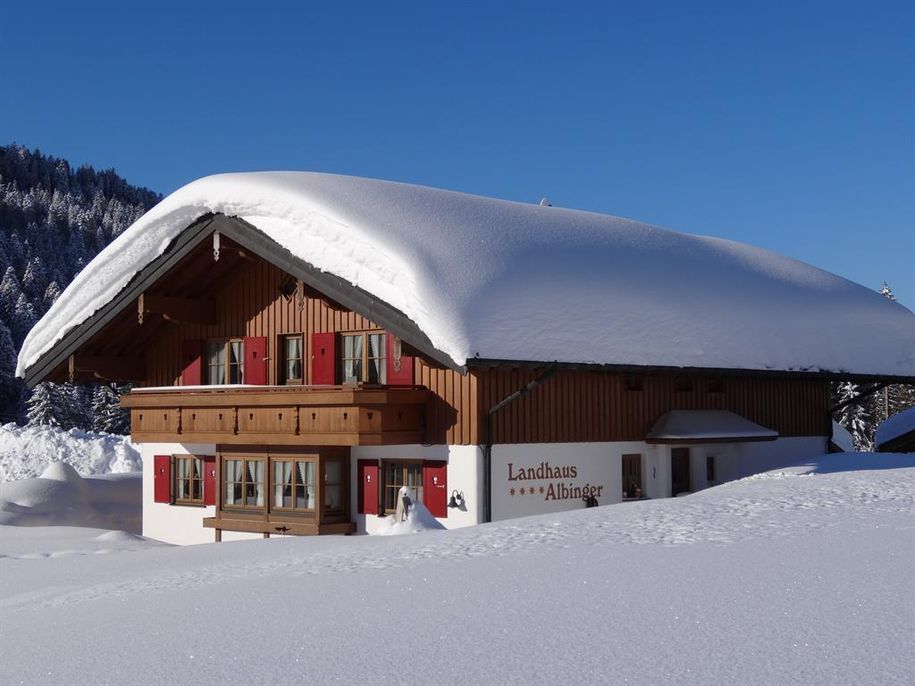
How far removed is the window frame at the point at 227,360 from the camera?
81.8 feet

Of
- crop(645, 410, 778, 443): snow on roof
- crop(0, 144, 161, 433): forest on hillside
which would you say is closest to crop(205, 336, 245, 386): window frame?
crop(645, 410, 778, 443): snow on roof

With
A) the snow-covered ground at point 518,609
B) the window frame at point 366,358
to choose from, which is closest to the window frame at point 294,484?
the window frame at point 366,358

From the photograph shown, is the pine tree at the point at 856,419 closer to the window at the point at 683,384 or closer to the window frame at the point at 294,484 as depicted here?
the window at the point at 683,384

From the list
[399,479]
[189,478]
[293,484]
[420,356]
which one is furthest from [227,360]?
[420,356]

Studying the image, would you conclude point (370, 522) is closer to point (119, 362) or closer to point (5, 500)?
point (119, 362)

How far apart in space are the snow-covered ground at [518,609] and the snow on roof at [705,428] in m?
9.11

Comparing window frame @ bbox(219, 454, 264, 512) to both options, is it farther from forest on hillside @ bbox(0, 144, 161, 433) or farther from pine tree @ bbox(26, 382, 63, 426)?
pine tree @ bbox(26, 382, 63, 426)

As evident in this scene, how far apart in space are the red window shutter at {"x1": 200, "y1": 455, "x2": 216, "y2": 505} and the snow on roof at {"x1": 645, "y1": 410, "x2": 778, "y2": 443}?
31.4ft

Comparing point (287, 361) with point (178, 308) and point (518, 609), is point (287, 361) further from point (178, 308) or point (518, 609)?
point (518, 609)

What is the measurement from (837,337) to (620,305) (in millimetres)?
8378

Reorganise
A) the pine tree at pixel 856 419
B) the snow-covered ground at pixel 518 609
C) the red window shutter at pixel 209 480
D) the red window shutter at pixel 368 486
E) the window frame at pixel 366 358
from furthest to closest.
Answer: the pine tree at pixel 856 419 < the red window shutter at pixel 209 480 < the window frame at pixel 366 358 < the red window shutter at pixel 368 486 < the snow-covered ground at pixel 518 609

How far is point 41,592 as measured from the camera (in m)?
11.9

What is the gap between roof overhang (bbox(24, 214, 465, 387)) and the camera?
19375 mm

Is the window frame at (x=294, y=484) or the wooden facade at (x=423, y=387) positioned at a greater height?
the wooden facade at (x=423, y=387)
